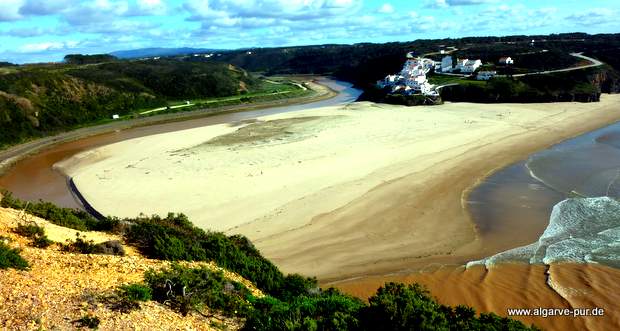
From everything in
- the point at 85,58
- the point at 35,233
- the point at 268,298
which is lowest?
the point at 268,298

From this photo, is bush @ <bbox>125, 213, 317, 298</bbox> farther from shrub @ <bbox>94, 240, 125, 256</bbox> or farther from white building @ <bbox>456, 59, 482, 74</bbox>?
white building @ <bbox>456, 59, 482, 74</bbox>

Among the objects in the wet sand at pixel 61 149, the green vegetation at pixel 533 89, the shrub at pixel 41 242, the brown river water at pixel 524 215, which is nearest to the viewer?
the shrub at pixel 41 242

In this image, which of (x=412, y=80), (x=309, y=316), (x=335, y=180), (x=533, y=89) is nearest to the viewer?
(x=309, y=316)

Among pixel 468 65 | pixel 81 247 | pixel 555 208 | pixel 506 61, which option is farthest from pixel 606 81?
pixel 81 247

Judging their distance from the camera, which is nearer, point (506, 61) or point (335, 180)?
point (335, 180)

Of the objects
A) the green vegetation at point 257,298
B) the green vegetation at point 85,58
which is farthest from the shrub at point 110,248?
the green vegetation at point 85,58

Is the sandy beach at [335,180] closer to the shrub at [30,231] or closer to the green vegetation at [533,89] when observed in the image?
the shrub at [30,231]

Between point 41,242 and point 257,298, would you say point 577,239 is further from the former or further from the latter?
point 41,242
